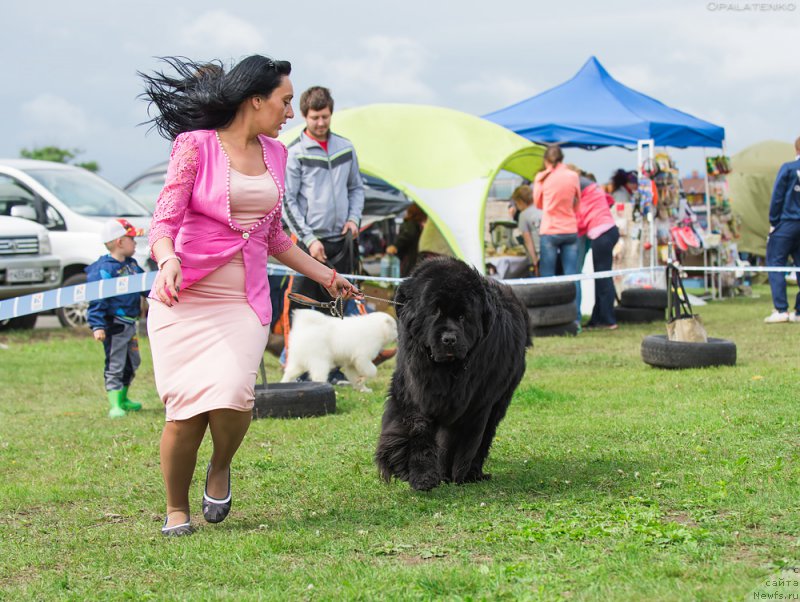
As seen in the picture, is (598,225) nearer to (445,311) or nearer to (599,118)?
(599,118)

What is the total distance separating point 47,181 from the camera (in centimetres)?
1447

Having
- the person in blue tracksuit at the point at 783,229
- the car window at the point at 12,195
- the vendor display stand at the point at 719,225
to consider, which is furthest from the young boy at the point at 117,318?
the vendor display stand at the point at 719,225

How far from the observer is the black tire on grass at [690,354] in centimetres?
905

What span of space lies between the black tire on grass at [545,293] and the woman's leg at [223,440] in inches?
326

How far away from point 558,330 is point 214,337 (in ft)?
30.0

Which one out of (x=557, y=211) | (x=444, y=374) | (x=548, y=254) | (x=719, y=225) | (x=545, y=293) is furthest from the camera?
(x=719, y=225)

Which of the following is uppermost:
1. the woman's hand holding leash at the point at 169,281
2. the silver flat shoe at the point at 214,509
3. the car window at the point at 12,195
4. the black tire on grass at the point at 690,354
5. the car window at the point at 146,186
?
the car window at the point at 146,186

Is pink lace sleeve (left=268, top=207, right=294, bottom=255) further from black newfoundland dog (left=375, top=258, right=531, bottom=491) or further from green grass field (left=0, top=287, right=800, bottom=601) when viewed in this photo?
green grass field (left=0, top=287, right=800, bottom=601)

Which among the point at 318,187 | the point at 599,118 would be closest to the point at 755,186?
the point at 599,118

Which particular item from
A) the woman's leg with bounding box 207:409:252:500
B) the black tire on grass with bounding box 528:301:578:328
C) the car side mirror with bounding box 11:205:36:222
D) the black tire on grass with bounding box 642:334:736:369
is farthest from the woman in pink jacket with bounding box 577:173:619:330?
the woman's leg with bounding box 207:409:252:500

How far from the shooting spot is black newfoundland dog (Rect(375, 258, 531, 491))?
15.5 feet

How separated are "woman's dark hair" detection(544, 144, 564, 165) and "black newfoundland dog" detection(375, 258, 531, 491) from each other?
8.05m

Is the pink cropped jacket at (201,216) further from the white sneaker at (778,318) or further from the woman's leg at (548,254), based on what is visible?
the white sneaker at (778,318)

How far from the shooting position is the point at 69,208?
14.1 m
